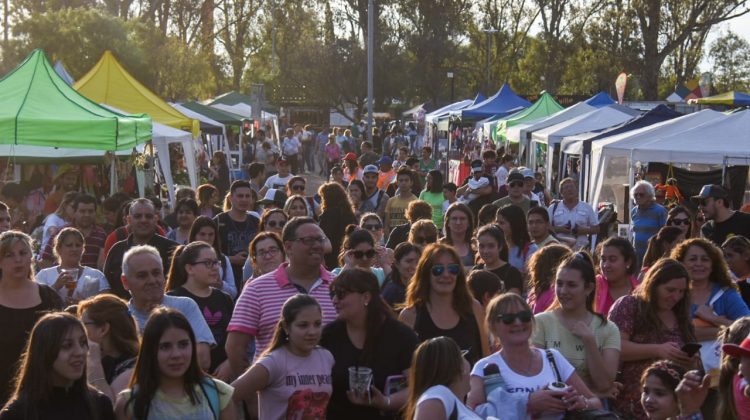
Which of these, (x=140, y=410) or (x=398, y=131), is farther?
(x=398, y=131)

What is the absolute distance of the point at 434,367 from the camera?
477 cm

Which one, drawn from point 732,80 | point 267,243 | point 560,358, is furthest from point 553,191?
point 732,80

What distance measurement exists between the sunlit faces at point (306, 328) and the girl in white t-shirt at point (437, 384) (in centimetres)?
62

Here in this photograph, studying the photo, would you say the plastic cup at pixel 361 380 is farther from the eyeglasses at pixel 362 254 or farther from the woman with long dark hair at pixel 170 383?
the eyeglasses at pixel 362 254

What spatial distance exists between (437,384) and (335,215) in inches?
249

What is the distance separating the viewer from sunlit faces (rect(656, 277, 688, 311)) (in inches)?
245

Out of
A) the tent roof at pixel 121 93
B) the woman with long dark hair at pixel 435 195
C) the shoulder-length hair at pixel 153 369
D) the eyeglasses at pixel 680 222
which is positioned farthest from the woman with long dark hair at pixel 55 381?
the tent roof at pixel 121 93

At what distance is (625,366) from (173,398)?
101 inches

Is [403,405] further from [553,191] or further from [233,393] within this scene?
[553,191]

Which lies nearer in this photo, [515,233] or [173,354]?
[173,354]

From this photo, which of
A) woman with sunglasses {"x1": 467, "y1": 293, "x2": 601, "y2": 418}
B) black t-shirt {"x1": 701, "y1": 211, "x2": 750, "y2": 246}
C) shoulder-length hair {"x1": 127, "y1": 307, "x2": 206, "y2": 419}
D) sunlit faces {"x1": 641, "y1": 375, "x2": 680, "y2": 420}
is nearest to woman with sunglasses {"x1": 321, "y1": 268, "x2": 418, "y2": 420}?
woman with sunglasses {"x1": 467, "y1": 293, "x2": 601, "y2": 418}

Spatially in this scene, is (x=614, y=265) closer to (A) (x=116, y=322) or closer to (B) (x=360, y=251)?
(B) (x=360, y=251)

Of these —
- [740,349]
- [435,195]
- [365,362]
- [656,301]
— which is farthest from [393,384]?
[435,195]

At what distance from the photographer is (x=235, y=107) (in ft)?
142
